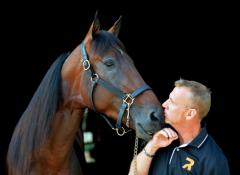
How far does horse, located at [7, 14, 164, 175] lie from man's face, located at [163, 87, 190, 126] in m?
0.20

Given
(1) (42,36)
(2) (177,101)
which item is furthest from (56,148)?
(1) (42,36)

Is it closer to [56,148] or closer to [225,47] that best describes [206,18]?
[225,47]

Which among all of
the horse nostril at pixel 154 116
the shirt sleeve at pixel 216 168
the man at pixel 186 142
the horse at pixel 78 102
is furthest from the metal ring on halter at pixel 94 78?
the shirt sleeve at pixel 216 168

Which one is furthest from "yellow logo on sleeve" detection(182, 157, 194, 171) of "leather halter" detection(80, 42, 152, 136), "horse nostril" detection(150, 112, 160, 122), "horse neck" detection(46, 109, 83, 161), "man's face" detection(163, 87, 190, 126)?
"horse neck" detection(46, 109, 83, 161)

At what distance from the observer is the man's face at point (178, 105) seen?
213 centimetres

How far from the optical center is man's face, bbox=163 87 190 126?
213 centimetres

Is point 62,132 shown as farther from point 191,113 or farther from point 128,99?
point 191,113

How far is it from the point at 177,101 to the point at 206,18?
387cm

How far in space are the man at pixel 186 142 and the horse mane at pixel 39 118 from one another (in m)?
0.75

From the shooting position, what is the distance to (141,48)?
631 centimetres

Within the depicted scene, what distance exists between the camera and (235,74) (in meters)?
6.44

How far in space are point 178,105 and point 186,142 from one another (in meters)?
0.22

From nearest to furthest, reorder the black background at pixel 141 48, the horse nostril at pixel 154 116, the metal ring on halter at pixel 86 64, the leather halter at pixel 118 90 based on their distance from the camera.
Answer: the horse nostril at pixel 154 116 < the leather halter at pixel 118 90 < the metal ring on halter at pixel 86 64 < the black background at pixel 141 48

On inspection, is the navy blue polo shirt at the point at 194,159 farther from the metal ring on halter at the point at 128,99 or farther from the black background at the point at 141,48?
the black background at the point at 141,48
